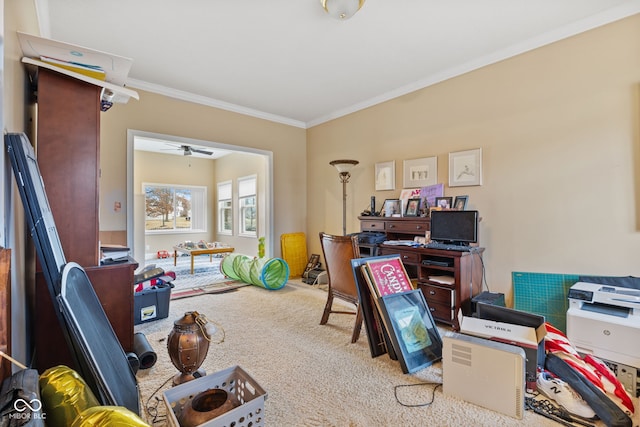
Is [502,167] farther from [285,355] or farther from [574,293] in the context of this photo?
[285,355]

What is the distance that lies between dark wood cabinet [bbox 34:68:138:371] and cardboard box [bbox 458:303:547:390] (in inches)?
100

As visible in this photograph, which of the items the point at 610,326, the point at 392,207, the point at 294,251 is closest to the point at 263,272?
the point at 294,251

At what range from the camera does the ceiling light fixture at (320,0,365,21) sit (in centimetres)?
227

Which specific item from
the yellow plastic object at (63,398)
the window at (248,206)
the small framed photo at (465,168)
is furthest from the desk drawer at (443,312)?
Answer: the window at (248,206)

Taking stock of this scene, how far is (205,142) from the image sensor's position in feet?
14.4

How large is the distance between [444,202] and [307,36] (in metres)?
2.29

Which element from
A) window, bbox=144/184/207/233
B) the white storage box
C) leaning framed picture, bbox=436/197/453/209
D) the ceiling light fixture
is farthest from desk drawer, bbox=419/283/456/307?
window, bbox=144/184/207/233

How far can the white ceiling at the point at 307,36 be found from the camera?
2.44m

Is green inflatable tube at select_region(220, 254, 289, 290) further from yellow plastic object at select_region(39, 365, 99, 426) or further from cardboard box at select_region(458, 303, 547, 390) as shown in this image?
yellow plastic object at select_region(39, 365, 99, 426)

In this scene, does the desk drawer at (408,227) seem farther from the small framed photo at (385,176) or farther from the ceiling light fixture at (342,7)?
the ceiling light fixture at (342,7)

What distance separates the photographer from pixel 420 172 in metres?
3.78

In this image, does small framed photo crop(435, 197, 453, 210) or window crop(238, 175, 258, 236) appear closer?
small framed photo crop(435, 197, 453, 210)

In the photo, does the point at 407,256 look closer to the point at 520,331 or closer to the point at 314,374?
the point at 520,331

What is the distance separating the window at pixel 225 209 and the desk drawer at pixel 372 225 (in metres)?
4.88
